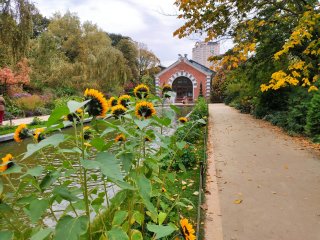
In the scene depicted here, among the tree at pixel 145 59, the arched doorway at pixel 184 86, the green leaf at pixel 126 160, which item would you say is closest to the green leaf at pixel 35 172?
the green leaf at pixel 126 160

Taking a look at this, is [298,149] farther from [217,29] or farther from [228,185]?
[217,29]

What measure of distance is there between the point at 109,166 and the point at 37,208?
0.46 meters

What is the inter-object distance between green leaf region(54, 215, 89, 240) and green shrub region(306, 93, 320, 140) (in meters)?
8.47

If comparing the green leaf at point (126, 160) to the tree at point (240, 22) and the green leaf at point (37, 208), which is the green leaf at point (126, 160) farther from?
the tree at point (240, 22)

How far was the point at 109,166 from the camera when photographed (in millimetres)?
1087

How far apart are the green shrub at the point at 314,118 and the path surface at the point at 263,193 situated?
0.98 metres

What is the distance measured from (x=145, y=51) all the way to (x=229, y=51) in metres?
36.9

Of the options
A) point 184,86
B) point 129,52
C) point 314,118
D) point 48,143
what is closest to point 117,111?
point 48,143

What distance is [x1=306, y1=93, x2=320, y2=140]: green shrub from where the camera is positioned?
27.5 feet

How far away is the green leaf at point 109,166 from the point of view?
1035 mm

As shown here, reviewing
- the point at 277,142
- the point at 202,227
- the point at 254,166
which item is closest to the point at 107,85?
the point at 277,142

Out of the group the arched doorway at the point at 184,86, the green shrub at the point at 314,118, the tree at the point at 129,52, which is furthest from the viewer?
the tree at the point at 129,52

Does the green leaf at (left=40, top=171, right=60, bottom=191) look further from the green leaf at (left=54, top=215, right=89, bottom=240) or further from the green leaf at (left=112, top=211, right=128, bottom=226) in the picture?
the green leaf at (left=112, top=211, right=128, bottom=226)

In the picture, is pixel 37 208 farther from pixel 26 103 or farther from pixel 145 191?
pixel 26 103
